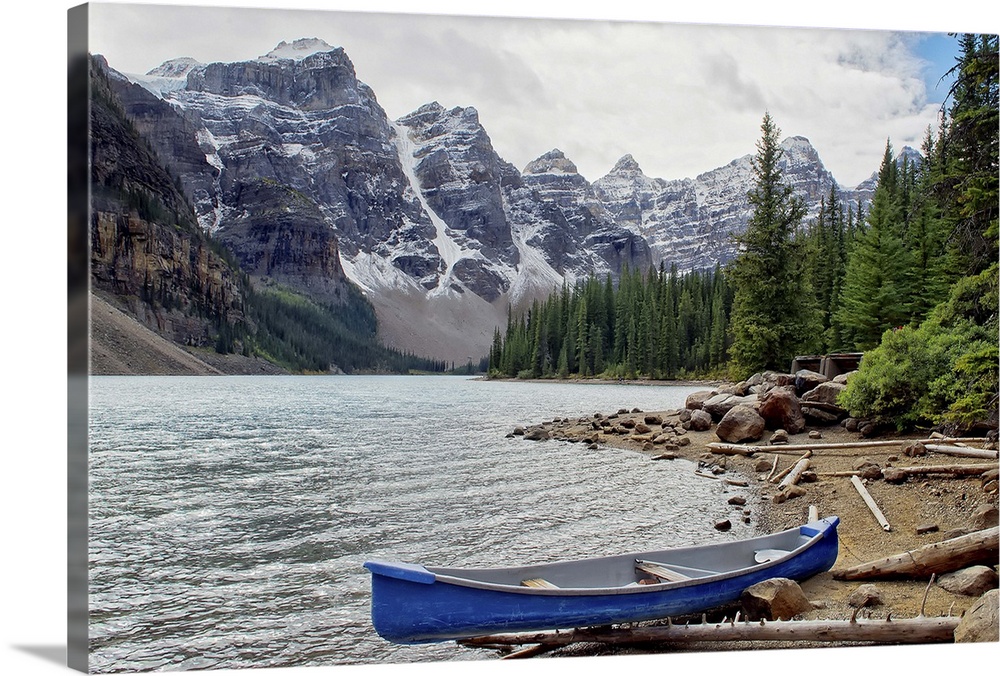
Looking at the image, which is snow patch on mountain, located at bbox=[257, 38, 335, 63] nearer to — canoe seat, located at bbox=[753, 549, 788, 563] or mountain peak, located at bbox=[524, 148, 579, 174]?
mountain peak, located at bbox=[524, 148, 579, 174]

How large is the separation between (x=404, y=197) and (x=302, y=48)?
1704 inches

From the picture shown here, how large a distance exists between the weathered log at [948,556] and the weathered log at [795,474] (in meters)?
2.86

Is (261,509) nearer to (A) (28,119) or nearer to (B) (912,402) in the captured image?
(A) (28,119)

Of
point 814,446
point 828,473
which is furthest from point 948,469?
point 814,446

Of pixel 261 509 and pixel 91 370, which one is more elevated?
pixel 91 370

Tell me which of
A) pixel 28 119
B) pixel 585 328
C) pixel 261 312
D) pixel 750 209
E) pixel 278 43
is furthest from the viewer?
pixel 261 312

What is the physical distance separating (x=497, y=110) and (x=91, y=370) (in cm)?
500

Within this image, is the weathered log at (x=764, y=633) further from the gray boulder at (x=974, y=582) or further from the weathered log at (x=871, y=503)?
the weathered log at (x=871, y=503)

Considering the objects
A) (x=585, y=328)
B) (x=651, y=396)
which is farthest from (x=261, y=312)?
(x=651, y=396)

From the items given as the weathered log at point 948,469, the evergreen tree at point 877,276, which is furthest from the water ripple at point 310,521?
the evergreen tree at point 877,276

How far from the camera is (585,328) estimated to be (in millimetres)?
26297

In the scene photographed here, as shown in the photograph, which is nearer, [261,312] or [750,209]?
[750,209]

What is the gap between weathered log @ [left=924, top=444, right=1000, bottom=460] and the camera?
20.6 ft

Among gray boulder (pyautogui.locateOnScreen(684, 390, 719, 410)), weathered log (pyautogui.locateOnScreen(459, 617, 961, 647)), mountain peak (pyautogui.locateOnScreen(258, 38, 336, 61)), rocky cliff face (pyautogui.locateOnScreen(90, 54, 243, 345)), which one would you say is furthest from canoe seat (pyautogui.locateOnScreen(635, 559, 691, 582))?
gray boulder (pyautogui.locateOnScreen(684, 390, 719, 410))
